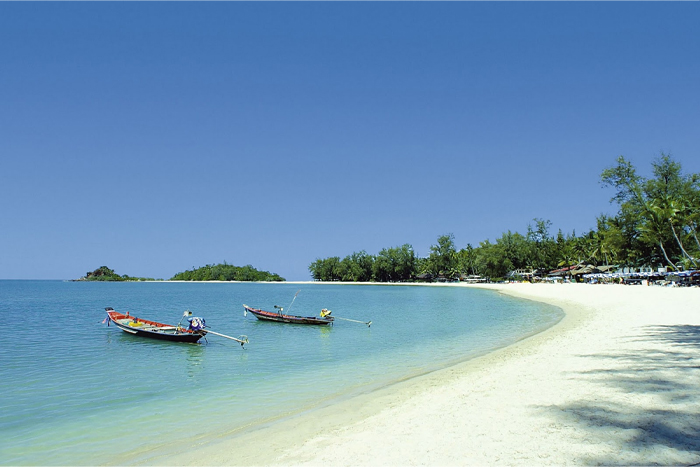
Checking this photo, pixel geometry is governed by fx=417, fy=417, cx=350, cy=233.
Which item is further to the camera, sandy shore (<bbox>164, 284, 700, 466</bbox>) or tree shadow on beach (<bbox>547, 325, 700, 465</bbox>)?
sandy shore (<bbox>164, 284, 700, 466</bbox>)

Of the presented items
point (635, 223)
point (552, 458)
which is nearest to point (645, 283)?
point (635, 223)

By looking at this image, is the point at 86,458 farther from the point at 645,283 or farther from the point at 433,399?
the point at 645,283

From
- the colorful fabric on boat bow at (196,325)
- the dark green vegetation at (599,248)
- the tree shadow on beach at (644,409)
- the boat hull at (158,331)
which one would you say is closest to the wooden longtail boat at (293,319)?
the boat hull at (158,331)

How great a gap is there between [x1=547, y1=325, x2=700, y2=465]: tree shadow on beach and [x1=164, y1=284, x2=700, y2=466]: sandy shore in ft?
0.06

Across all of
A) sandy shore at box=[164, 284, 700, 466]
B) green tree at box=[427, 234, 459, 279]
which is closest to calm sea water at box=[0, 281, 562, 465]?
sandy shore at box=[164, 284, 700, 466]

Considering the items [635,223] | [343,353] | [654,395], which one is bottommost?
[343,353]

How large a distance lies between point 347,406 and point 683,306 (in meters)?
24.4

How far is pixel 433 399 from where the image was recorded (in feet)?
31.4

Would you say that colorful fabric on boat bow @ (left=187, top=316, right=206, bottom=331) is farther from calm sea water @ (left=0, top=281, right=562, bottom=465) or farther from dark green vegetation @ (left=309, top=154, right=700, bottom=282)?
dark green vegetation @ (left=309, top=154, right=700, bottom=282)

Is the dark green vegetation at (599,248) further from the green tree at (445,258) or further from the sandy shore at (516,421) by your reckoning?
the sandy shore at (516,421)

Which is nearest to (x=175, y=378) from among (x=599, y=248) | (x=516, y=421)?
(x=516, y=421)

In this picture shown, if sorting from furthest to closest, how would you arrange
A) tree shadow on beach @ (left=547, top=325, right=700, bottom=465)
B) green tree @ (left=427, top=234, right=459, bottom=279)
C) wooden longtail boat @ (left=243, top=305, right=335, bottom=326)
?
green tree @ (left=427, top=234, right=459, bottom=279), wooden longtail boat @ (left=243, top=305, right=335, bottom=326), tree shadow on beach @ (left=547, top=325, right=700, bottom=465)

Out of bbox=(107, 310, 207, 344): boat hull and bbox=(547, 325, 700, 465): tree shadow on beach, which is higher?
bbox=(547, 325, 700, 465): tree shadow on beach

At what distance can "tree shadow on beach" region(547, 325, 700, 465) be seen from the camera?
17.8 ft
